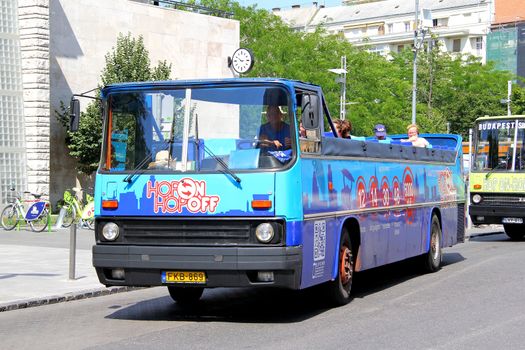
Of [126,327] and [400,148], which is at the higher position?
[400,148]

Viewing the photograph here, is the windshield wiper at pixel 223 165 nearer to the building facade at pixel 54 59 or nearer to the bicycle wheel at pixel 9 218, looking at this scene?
the bicycle wheel at pixel 9 218

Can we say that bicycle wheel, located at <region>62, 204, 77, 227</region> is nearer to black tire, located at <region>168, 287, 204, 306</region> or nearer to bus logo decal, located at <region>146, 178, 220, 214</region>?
black tire, located at <region>168, 287, 204, 306</region>

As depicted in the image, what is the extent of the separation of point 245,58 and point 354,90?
24503mm

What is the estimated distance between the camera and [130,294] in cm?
1442

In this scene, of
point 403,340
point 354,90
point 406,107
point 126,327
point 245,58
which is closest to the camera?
point 403,340

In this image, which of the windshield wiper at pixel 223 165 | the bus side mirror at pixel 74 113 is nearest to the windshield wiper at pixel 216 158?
the windshield wiper at pixel 223 165

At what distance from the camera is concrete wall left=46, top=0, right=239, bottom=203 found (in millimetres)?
35375

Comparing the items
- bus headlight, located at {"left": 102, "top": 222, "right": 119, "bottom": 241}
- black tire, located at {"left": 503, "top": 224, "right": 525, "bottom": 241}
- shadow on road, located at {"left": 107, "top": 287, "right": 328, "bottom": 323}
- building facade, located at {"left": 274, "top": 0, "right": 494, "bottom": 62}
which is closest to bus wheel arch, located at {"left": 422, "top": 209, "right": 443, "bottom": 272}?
shadow on road, located at {"left": 107, "top": 287, "right": 328, "bottom": 323}

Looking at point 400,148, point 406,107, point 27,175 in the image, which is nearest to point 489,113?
point 406,107

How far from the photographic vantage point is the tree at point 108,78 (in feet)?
115

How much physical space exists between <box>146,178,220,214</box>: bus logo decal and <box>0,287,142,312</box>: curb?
2.89m

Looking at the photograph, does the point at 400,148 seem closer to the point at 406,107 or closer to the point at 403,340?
the point at 403,340

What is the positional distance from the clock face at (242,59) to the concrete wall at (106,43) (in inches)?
156

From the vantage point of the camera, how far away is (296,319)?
11172mm
